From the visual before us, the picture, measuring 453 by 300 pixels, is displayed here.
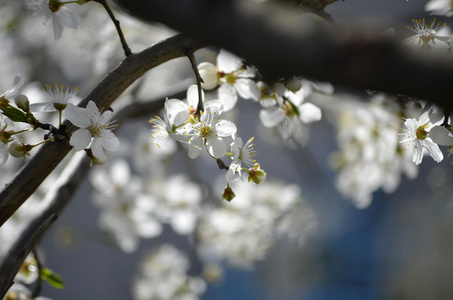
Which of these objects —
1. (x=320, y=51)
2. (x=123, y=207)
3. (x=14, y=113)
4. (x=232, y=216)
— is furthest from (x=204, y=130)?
(x=232, y=216)

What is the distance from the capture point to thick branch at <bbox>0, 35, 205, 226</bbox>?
0.48 meters

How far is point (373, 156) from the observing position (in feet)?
3.84

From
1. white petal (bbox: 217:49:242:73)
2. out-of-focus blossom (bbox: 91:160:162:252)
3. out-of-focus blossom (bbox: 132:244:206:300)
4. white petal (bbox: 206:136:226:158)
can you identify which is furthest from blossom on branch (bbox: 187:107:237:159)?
out-of-focus blossom (bbox: 132:244:206:300)

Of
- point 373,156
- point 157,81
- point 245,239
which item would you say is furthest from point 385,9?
point 157,81

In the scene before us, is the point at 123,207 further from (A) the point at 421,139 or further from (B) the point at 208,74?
(A) the point at 421,139

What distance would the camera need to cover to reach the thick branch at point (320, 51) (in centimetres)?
Result: 23

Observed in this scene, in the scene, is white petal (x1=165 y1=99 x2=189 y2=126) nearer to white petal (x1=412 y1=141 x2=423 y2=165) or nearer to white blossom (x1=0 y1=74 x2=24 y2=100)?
white blossom (x1=0 y1=74 x2=24 y2=100)

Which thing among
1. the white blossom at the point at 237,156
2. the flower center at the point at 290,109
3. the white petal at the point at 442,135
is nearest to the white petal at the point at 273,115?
the flower center at the point at 290,109

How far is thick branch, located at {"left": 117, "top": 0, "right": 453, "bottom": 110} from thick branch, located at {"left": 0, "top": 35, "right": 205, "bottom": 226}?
0.25 metres

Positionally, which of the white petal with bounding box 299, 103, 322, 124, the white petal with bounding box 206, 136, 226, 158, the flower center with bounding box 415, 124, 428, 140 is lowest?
the white petal with bounding box 206, 136, 226, 158

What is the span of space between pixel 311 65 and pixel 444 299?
2.11 metres

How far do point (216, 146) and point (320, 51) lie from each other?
13.2 inches

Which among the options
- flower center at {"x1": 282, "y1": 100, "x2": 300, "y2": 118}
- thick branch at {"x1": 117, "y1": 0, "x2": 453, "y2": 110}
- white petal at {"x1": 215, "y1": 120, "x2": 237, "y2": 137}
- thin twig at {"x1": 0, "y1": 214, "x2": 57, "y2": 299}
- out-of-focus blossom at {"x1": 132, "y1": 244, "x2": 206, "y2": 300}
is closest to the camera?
thick branch at {"x1": 117, "y1": 0, "x2": 453, "y2": 110}

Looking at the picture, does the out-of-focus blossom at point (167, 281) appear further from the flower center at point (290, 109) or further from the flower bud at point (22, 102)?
the flower bud at point (22, 102)
